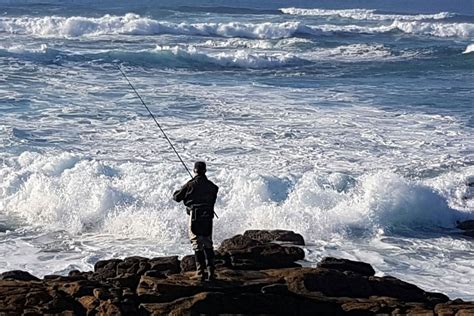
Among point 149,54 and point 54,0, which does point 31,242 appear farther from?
point 54,0

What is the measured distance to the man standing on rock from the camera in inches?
321

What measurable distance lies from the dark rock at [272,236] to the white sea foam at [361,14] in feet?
165

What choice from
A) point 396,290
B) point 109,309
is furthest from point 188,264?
point 396,290

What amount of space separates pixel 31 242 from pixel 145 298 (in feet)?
17.7

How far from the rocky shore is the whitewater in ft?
8.47

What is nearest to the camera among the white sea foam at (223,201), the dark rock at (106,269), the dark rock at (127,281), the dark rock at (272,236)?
the dark rock at (127,281)

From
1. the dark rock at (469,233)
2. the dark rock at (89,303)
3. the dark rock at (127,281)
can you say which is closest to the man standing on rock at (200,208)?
the dark rock at (127,281)

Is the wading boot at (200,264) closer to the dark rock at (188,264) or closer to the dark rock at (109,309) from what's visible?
the dark rock at (188,264)

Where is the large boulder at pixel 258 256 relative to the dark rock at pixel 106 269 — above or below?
above

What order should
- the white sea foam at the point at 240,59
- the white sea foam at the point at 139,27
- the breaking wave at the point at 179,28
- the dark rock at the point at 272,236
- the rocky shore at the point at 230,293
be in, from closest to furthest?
the rocky shore at the point at 230,293, the dark rock at the point at 272,236, the white sea foam at the point at 240,59, the breaking wave at the point at 179,28, the white sea foam at the point at 139,27

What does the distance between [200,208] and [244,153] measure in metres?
10.1

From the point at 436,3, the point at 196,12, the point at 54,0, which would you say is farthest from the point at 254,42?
the point at 436,3

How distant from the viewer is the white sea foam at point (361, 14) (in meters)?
60.5

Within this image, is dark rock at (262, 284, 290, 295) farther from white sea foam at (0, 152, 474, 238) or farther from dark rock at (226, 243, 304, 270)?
white sea foam at (0, 152, 474, 238)
